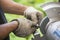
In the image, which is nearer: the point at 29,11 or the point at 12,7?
the point at 29,11

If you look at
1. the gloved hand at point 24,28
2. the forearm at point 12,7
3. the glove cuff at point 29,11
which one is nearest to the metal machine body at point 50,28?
the gloved hand at point 24,28

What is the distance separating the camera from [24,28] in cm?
171

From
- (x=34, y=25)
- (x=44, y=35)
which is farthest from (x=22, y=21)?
(x=44, y=35)

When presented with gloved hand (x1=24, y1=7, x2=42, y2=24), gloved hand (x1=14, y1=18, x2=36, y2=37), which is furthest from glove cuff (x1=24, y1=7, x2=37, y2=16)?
gloved hand (x1=14, y1=18, x2=36, y2=37)

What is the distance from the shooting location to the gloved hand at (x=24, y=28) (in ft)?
5.52

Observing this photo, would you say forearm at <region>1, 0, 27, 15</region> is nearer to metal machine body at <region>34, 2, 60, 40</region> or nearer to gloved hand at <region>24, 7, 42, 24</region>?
gloved hand at <region>24, 7, 42, 24</region>

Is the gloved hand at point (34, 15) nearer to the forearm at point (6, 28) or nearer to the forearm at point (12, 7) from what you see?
the forearm at point (12, 7)

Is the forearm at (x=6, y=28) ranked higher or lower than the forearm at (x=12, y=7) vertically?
lower

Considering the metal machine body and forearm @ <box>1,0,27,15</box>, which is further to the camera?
forearm @ <box>1,0,27,15</box>

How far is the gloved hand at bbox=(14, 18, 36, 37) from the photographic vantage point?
1.68 m

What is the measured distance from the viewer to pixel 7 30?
5.36 feet

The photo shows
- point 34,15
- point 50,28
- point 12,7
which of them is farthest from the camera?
point 12,7

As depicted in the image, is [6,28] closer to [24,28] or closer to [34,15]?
[24,28]

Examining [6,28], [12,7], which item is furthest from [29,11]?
[6,28]
